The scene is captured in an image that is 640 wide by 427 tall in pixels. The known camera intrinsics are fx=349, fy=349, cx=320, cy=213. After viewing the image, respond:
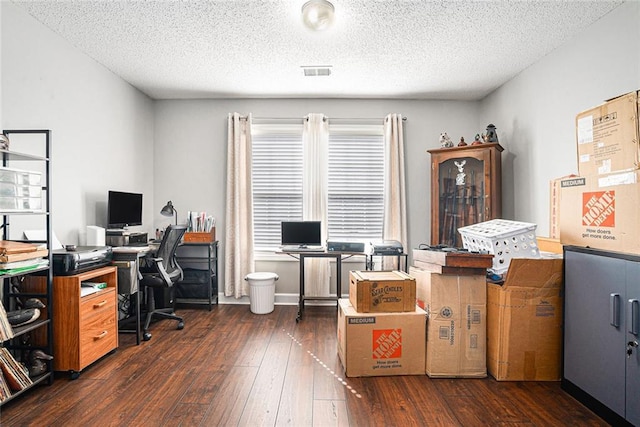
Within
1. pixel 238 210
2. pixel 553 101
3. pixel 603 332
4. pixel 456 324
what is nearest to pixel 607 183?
pixel 603 332

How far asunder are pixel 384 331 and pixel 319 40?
7.74 feet

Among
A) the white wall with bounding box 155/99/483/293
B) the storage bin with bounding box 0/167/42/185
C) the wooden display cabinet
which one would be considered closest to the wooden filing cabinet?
the storage bin with bounding box 0/167/42/185

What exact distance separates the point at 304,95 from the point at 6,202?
313 centimetres

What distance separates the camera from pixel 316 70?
3.51 meters

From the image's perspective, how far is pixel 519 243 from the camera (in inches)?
98.2

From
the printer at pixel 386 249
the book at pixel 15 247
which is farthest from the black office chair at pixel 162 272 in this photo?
the printer at pixel 386 249

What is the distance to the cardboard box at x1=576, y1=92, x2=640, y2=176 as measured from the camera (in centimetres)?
183

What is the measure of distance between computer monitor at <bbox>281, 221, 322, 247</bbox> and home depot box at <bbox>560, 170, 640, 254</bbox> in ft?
8.13

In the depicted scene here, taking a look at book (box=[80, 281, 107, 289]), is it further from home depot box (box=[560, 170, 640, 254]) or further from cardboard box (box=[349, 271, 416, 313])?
home depot box (box=[560, 170, 640, 254])

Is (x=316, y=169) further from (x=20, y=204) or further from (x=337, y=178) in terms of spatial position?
(x=20, y=204)

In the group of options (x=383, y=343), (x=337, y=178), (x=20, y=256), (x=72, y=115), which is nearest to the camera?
(x=20, y=256)

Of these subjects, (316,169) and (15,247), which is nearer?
(15,247)

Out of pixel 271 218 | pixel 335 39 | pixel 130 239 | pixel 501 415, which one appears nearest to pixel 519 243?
pixel 501 415

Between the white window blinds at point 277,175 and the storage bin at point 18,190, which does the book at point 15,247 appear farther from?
the white window blinds at point 277,175
